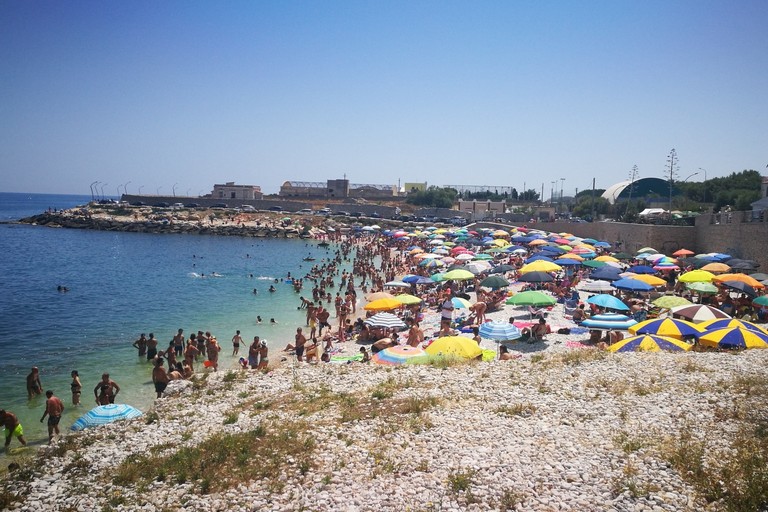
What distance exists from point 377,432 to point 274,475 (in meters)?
1.88

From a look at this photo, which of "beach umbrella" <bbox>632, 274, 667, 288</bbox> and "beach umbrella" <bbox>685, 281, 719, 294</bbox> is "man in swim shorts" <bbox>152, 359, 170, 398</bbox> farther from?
"beach umbrella" <bbox>685, 281, 719, 294</bbox>

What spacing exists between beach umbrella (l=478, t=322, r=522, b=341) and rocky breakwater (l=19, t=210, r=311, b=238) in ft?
178

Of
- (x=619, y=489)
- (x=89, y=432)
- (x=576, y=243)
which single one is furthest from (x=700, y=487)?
(x=576, y=243)

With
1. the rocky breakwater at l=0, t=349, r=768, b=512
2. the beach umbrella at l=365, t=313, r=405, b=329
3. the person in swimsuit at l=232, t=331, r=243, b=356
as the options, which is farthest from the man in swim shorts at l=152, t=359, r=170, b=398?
the beach umbrella at l=365, t=313, r=405, b=329

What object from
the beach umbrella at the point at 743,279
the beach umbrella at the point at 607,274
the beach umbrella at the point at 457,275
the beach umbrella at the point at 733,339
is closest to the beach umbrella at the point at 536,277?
the beach umbrella at the point at 607,274

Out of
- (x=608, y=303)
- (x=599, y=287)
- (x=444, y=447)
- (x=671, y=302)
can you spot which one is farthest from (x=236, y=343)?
(x=671, y=302)

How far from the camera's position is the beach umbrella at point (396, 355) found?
1210cm

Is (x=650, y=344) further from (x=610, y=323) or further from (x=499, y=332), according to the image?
(x=499, y=332)

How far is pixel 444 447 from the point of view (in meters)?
7.96

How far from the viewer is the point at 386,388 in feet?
34.3

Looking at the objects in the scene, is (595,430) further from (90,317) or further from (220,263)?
(220,263)

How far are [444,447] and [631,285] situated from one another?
1277cm

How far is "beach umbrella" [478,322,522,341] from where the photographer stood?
13.0 meters

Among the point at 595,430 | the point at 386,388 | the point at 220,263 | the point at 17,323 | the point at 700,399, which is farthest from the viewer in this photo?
the point at 220,263
